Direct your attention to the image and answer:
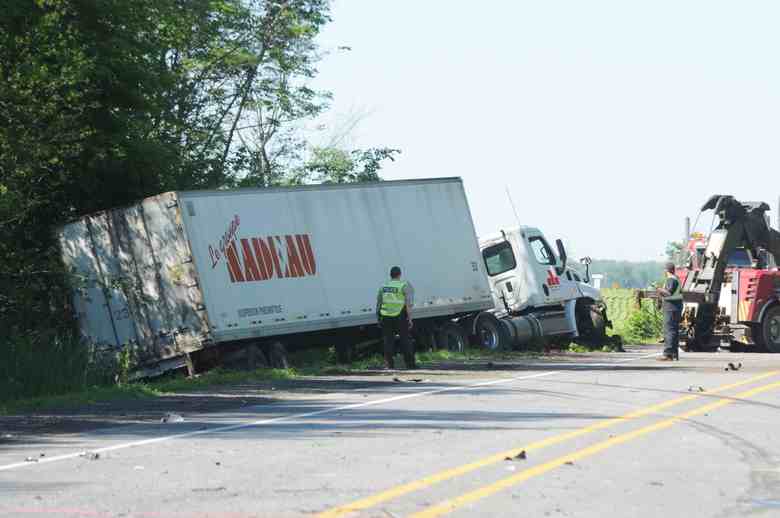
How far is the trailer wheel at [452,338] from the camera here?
88.6 ft

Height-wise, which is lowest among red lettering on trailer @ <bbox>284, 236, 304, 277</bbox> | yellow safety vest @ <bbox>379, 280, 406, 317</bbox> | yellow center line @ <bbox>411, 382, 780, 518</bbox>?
yellow center line @ <bbox>411, 382, 780, 518</bbox>

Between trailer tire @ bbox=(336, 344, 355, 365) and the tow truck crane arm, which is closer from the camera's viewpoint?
trailer tire @ bbox=(336, 344, 355, 365)

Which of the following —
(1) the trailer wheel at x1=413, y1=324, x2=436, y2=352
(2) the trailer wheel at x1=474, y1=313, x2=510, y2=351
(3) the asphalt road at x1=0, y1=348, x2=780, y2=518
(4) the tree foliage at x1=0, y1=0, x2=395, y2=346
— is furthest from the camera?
(2) the trailer wheel at x1=474, y1=313, x2=510, y2=351

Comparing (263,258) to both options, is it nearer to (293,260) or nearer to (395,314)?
(293,260)

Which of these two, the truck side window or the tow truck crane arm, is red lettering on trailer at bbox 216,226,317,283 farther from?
the tow truck crane arm

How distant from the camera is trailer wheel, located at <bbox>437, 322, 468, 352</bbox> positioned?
27.0 meters

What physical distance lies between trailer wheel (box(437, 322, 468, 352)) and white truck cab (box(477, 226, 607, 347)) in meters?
1.44

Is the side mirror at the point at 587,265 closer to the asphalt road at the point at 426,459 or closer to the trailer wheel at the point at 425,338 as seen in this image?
the trailer wheel at the point at 425,338

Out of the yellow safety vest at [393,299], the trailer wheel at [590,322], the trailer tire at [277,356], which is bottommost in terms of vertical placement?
the trailer wheel at [590,322]

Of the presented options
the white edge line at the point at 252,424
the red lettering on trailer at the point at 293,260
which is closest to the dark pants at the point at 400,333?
the red lettering on trailer at the point at 293,260

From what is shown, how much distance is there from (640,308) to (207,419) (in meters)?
24.5

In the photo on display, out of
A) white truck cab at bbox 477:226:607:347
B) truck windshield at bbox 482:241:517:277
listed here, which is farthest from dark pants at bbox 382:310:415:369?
truck windshield at bbox 482:241:517:277

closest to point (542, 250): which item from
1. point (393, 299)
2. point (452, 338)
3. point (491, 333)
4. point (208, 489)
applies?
point (491, 333)

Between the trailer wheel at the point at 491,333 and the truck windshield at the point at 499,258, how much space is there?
5.59ft
